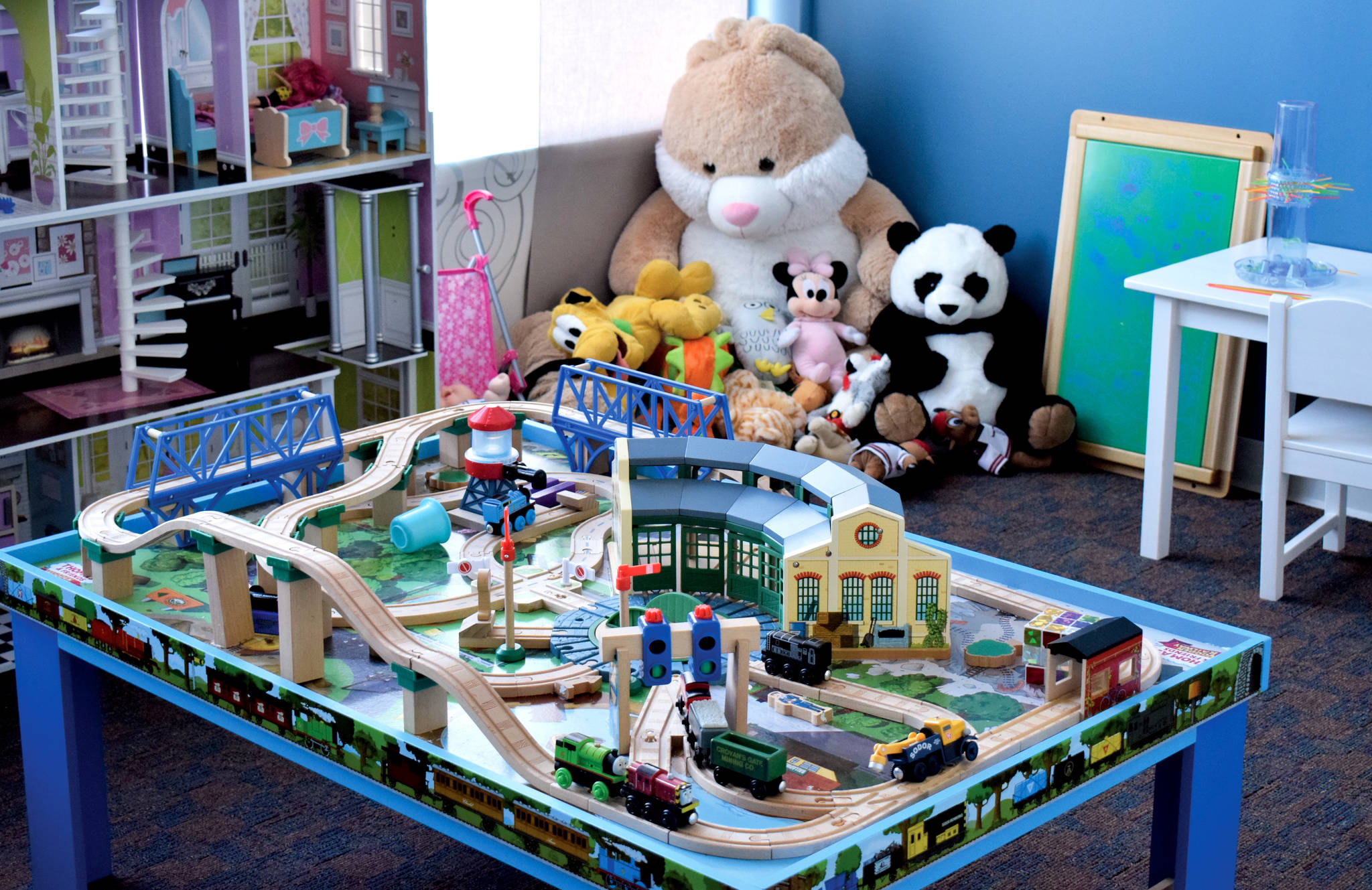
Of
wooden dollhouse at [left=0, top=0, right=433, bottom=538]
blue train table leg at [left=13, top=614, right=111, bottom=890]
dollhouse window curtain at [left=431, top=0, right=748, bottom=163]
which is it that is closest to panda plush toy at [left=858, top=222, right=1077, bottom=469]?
dollhouse window curtain at [left=431, top=0, right=748, bottom=163]

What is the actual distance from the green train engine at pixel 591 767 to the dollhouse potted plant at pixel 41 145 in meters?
1.91

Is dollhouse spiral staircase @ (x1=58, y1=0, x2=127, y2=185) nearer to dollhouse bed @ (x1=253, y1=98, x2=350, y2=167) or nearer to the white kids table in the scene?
dollhouse bed @ (x1=253, y1=98, x2=350, y2=167)

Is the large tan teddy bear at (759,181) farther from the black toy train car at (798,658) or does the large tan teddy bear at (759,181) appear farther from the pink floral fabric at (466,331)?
the black toy train car at (798,658)

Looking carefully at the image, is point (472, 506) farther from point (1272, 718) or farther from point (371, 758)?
point (1272, 718)

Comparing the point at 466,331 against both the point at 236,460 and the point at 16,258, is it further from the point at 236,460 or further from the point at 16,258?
the point at 236,460

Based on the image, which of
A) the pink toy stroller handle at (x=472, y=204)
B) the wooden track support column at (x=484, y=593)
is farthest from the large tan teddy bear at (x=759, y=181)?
the wooden track support column at (x=484, y=593)

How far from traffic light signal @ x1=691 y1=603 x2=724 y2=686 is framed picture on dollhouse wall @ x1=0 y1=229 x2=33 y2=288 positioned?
219 cm

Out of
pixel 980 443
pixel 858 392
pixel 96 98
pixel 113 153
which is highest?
pixel 96 98

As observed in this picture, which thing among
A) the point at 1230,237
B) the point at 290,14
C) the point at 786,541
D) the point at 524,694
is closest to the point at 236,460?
the point at 524,694

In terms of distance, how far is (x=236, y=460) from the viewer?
249 centimetres

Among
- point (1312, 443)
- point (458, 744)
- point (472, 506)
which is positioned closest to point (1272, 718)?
point (1312, 443)

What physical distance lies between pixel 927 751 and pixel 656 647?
0.31 meters

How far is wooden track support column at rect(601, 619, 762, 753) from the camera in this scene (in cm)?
177

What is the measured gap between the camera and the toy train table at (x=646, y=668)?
1720 millimetres
